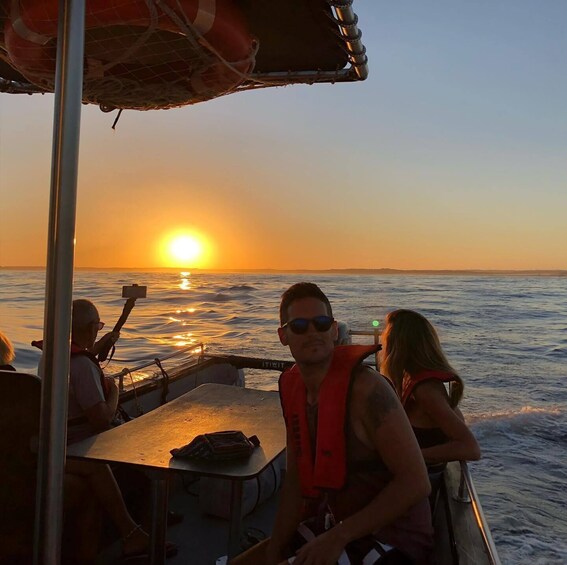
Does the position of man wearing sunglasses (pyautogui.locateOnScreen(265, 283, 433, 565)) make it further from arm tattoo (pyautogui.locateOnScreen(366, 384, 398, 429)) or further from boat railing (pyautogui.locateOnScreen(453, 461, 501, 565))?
boat railing (pyautogui.locateOnScreen(453, 461, 501, 565))

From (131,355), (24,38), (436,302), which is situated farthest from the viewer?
(436,302)

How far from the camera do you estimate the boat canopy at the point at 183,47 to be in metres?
2.05

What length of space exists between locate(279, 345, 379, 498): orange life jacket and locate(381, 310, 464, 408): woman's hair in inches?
31.7

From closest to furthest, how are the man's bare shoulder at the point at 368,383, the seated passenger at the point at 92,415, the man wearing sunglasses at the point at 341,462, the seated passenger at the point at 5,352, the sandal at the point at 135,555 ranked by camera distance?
1. the man wearing sunglasses at the point at 341,462
2. the man's bare shoulder at the point at 368,383
3. the seated passenger at the point at 92,415
4. the sandal at the point at 135,555
5. the seated passenger at the point at 5,352

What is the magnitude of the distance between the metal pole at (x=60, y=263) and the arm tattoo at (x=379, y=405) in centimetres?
97

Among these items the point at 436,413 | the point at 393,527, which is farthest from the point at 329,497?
the point at 436,413

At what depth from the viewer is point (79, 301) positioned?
3145mm

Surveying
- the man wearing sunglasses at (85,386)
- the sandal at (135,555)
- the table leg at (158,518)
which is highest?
the man wearing sunglasses at (85,386)

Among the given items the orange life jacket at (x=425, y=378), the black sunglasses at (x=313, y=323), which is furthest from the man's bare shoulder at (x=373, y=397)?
the orange life jacket at (x=425, y=378)

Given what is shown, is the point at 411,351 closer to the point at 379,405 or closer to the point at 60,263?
the point at 379,405

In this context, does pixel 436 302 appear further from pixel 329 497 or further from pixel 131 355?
pixel 329 497

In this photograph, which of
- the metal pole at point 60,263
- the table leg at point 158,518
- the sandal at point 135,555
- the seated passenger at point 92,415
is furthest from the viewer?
the sandal at point 135,555

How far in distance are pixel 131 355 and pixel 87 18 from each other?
49.5 feet

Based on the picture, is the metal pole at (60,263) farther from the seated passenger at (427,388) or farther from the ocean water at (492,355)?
the ocean water at (492,355)
